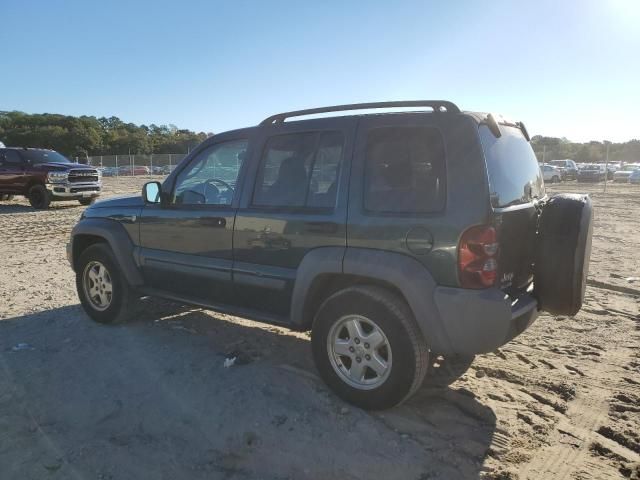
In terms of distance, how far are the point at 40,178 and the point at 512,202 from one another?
16052 mm

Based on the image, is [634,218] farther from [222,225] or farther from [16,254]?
[16,254]

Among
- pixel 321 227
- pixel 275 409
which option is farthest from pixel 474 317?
pixel 275 409

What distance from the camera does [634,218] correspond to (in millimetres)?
14070

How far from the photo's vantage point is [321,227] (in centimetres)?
349

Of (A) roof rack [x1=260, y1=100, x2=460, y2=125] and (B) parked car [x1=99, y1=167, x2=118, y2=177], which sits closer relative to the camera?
(A) roof rack [x1=260, y1=100, x2=460, y2=125]

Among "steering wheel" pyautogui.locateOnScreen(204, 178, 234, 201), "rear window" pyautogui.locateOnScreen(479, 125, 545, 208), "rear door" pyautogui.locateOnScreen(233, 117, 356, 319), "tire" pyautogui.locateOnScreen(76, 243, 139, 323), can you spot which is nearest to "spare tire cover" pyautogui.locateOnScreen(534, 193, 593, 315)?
"rear window" pyautogui.locateOnScreen(479, 125, 545, 208)

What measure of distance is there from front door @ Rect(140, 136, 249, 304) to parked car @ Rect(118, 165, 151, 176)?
4913 centimetres

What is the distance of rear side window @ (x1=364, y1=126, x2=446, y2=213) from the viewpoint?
3.14m

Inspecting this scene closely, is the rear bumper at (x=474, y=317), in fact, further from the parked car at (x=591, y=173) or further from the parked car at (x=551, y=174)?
the parked car at (x=591, y=173)

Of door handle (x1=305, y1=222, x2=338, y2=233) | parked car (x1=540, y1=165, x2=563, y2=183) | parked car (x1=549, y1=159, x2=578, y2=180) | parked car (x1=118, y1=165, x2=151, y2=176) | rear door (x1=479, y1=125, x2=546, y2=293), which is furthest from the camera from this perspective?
parked car (x1=118, y1=165, x2=151, y2=176)

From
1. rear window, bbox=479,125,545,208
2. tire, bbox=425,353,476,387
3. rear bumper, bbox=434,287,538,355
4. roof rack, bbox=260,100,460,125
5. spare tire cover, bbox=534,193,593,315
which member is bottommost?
tire, bbox=425,353,476,387

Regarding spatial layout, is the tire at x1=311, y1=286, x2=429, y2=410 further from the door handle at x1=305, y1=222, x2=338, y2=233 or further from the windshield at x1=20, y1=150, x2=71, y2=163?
the windshield at x1=20, y1=150, x2=71, y2=163

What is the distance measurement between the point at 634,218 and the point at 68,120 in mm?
98897

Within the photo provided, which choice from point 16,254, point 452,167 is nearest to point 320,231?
point 452,167
